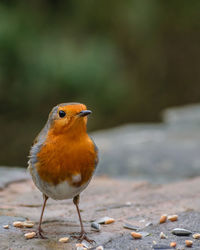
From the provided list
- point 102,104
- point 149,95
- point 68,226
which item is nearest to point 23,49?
point 102,104

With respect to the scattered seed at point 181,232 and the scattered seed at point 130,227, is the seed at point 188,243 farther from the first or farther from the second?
the scattered seed at point 130,227

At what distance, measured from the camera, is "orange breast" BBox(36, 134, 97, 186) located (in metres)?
2.99

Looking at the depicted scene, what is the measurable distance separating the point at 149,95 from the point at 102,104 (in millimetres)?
3417

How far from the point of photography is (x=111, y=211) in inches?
144

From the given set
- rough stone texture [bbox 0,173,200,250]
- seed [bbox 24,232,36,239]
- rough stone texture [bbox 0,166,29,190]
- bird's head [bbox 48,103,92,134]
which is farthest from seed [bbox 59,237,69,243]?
rough stone texture [bbox 0,166,29,190]

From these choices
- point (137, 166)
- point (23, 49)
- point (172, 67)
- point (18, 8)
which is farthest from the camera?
point (172, 67)

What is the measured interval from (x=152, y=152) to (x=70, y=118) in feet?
8.29

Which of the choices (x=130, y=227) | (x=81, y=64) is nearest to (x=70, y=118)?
(x=130, y=227)

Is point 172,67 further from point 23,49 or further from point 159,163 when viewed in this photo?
point 159,163

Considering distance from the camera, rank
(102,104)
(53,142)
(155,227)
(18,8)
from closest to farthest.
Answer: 1. (53,142)
2. (155,227)
3. (18,8)
4. (102,104)

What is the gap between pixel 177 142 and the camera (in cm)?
573

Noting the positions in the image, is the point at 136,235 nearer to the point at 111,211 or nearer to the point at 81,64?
the point at 111,211

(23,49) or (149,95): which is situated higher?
(23,49)

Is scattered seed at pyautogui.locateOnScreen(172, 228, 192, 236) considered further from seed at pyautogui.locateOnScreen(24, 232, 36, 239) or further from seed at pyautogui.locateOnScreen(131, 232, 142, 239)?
seed at pyautogui.locateOnScreen(24, 232, 36, 239)
